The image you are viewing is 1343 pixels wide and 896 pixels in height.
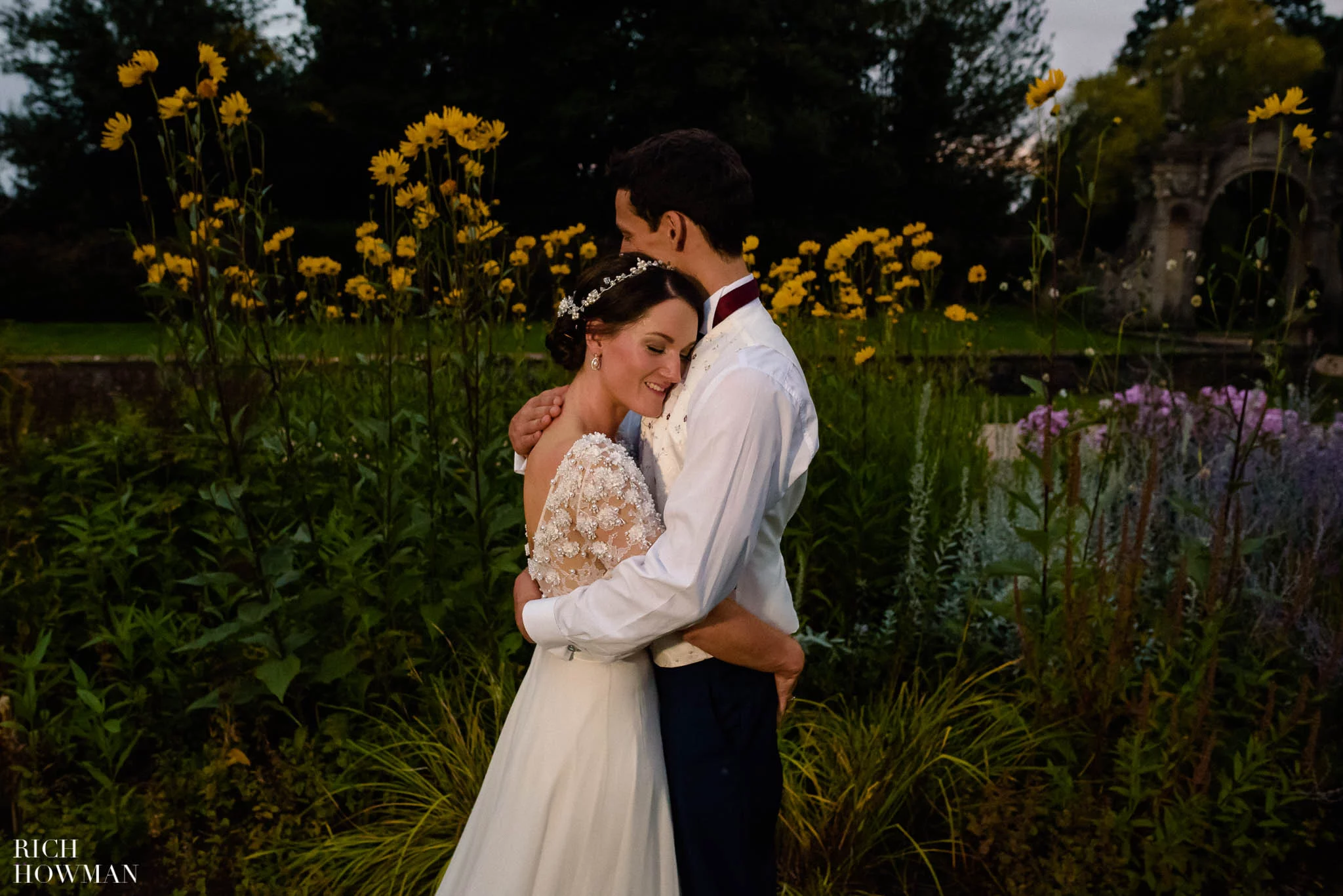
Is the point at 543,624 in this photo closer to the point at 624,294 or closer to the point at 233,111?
the point at 624,294

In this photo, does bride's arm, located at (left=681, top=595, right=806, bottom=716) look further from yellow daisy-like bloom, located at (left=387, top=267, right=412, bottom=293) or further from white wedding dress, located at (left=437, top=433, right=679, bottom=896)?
yellow daisy-like bloom, located at (left=387, top=267, right=412, bottom=293)

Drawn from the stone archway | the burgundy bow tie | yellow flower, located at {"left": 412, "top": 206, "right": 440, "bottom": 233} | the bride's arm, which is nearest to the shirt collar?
the burgundy bow tie

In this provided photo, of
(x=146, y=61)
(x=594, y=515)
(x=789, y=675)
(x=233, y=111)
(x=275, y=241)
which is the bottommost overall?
(x=789, y=675)

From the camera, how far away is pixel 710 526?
1.59 meters

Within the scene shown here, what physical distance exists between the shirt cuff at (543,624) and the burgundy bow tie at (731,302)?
568 mm

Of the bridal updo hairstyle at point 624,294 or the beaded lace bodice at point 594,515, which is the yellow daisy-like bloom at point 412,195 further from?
the beaded lace bodice at point 594,515

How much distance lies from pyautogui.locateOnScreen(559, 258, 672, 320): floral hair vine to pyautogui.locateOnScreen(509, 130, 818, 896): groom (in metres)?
0.08

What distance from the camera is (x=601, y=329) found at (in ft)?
6.02

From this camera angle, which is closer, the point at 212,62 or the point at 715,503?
the point at 715,503

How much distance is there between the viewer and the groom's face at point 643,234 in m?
Answer: 1.88

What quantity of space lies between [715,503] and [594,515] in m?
0.24

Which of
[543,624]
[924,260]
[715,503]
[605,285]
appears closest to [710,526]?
[715,503]

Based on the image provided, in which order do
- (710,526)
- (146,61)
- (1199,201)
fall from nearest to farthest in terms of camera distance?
(710,526), (146,61), (1199,201)

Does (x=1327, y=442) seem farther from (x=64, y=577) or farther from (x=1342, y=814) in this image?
(x=64, y=577)
